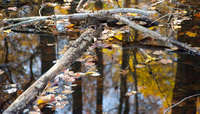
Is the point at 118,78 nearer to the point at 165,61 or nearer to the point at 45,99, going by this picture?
the point at 165,61

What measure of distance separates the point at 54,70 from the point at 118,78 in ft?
3.23

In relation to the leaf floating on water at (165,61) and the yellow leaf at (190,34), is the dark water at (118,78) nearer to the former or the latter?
the leaf floating on water at (165,61)

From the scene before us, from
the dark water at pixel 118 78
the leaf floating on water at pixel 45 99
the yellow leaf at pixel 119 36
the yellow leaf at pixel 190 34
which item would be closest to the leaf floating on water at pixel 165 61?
the dark water at pixel 118 78

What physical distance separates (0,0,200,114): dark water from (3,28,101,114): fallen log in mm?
323

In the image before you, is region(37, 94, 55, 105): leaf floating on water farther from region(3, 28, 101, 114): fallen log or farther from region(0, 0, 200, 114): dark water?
region(0, 0, 200, 114): dark water

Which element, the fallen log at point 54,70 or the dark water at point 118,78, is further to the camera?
the dark water at point 118,78

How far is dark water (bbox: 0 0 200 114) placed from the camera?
2895 millimetres

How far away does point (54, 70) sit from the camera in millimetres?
3182

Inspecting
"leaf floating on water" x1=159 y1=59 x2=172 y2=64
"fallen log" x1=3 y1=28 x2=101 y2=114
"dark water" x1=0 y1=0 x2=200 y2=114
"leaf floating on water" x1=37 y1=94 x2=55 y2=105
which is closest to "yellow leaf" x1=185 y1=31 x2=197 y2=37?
"dark water" x1=0 y1=0 x2=200 y2=114

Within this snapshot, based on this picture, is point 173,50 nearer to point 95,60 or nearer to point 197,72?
point 197,72

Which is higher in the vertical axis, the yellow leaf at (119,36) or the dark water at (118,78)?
the yellow leaf at (119,36)

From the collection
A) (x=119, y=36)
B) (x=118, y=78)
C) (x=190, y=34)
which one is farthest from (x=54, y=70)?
(x=190, y=34)

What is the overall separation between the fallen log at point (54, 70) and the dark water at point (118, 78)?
32 centimetres

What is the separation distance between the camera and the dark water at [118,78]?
9.50ft
